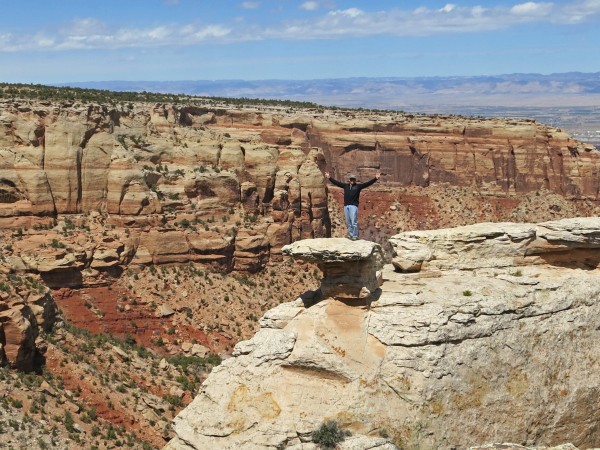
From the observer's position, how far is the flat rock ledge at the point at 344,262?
28766 millimetres

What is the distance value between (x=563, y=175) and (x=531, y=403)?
7465 cm

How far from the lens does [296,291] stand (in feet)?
209

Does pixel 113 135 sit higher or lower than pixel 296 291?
higher

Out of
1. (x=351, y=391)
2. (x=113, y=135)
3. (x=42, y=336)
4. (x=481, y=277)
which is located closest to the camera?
(x=351, y=391)

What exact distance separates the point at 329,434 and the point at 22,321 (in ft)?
68.1

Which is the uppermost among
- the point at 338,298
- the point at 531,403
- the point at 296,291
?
the point at 338,298

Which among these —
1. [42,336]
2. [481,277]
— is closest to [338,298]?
[481,277]

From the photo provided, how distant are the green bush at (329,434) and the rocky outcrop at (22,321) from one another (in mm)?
19612

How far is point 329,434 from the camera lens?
26.5m

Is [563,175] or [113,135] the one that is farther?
[563,175]

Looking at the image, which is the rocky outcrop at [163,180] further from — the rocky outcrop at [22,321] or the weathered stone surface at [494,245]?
the weathered stone surface at [494,245]

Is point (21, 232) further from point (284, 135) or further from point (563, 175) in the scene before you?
point (563, 175)

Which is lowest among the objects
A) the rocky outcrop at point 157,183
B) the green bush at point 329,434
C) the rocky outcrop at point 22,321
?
the rocky outcrop at point 22,321

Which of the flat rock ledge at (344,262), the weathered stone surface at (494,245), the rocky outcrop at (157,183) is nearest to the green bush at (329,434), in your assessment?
the flat rock ledge at (344,262)
